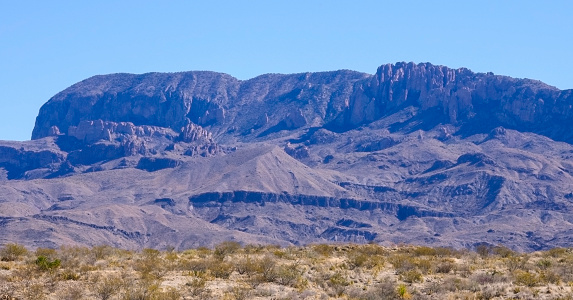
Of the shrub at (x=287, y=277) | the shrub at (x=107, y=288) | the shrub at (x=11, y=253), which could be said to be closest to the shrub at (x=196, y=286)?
the shrub at (x=107, y=288)

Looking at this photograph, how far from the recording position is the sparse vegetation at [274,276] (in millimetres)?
38812

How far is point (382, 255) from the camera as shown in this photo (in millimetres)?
52031

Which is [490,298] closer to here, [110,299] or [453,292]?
[453,292]

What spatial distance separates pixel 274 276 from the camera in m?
42.6

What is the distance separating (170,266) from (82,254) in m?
6.05

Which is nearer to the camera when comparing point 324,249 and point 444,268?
point 444,268

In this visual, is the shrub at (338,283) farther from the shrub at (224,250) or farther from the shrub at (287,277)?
the shrub at (224,250)

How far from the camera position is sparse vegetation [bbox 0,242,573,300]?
127ft

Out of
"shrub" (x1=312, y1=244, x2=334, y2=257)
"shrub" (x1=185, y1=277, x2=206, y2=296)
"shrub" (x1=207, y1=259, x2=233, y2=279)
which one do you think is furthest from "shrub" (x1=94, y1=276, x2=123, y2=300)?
"shrub" (x1=312, y1=244, x2=334, y2=257)

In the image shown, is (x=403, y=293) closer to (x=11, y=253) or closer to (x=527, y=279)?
(x=527, y=279)

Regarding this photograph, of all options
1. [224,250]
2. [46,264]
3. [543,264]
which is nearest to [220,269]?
[46,264]

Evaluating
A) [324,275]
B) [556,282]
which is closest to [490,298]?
[556,282]

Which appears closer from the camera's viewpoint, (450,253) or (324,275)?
(324,275)

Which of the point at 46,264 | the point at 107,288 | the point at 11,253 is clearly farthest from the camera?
the point at 11,253
